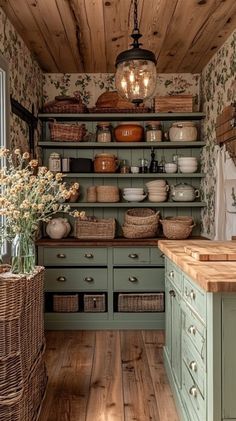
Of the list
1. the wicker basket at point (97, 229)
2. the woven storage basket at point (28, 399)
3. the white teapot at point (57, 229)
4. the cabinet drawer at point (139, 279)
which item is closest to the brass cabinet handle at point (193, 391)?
the woven storage basket at point (28, 399)

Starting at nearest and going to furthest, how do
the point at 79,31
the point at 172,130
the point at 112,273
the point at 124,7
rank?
the point at 124,7 < the point at 79,31 < the point at 112,273 < the point at 172,130

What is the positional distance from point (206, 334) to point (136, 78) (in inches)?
54.7

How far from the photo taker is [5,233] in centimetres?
223

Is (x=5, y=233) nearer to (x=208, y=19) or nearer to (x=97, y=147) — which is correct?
(x=208, y=19)

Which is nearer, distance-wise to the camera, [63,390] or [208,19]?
[63,390]

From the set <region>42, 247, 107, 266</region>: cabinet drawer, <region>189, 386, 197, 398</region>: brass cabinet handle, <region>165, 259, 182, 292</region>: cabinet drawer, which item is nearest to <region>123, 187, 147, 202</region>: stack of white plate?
<region>42, 247, 107, 266</region>: cabinet drawer

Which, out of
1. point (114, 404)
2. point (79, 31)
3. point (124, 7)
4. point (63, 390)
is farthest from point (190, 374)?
point (79, 31)

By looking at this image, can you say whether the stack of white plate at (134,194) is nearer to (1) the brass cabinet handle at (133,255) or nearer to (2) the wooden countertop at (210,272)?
(1) the brass cabinet handle at (133,255)

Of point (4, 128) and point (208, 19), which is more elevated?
point (208, 19)

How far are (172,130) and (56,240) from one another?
5.11 ft

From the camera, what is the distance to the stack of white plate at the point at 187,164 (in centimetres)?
434

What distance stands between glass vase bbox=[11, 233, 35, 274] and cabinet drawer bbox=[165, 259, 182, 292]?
2.63 feet

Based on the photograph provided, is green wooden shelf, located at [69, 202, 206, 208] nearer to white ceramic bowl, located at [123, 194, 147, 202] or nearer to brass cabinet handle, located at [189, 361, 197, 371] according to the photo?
white ceramic bowl, located at [123, 194, 147, 202]

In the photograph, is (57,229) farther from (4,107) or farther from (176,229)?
(4,107)
